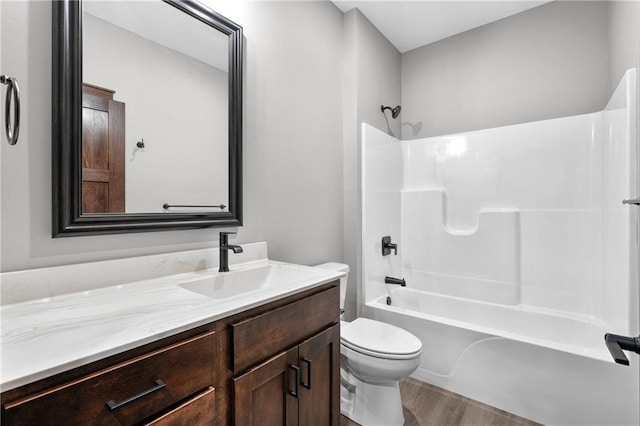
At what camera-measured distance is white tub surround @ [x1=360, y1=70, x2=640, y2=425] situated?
5.31 ft

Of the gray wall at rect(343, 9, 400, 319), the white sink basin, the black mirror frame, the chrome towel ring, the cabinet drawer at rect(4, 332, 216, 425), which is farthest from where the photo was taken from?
the gray wall at rect(343, 9, 400, 319)

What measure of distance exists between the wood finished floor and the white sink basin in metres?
1.02

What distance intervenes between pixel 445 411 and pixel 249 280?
1463 mm

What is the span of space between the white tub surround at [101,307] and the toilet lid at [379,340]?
55cm

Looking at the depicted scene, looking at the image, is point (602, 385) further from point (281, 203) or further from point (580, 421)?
point (281, 203)

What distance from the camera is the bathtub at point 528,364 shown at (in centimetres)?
156

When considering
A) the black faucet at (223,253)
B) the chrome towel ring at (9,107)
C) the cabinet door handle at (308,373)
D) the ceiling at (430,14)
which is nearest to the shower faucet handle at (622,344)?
the cabinet door handle at (308,373)

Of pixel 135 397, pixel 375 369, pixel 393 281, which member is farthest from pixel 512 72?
pixel 135 397

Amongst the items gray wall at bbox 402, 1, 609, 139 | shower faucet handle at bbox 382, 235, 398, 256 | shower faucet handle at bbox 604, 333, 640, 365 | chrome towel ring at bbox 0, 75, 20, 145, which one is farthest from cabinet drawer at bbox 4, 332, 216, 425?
gray wall at bbox 402, 1, 609, 139

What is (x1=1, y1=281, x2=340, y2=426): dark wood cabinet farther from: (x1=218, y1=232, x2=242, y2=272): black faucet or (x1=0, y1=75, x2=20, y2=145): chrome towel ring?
(x1=0, y1=75, x2=20, y2=145): chrome towel ring

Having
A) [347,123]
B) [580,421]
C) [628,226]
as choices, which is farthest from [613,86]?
[580,421]

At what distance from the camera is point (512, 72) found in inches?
95.4

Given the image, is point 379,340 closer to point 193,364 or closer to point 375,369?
point 375,369

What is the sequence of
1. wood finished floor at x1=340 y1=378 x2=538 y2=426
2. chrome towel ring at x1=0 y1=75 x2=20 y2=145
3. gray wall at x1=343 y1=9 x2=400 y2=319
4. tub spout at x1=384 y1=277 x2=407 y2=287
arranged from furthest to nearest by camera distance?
tub spout at x1=384 y1=277 x2=407 y2=287
gray wall at x1=343 y1=9 x2=400 y2=319
wood finished floor at x1=340 y1=378 x2=538 y2=426
chrome towel ring at x1=0 y1=75 x2=20 y2=145
